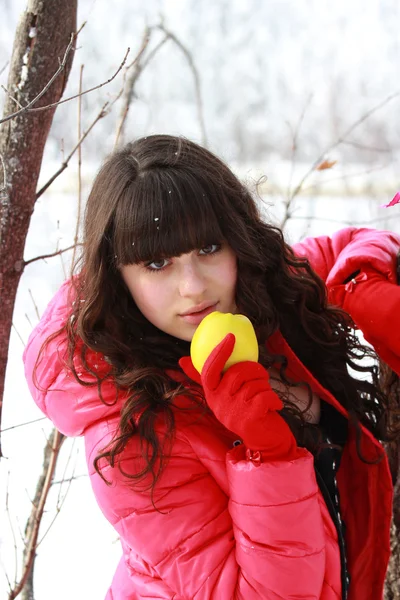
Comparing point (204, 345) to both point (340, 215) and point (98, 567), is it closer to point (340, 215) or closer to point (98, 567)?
point (98, 567)

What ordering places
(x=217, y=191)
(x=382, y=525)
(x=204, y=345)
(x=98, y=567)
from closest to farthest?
(x=204, y=345) < (x=217, y=191) < (x=382, y=525) < (x=98, y=567)

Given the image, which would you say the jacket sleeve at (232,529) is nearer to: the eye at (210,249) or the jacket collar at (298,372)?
the jacket collar at (298,372)

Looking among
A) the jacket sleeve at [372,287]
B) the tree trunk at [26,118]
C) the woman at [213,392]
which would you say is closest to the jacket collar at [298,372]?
the woman at [213,392]

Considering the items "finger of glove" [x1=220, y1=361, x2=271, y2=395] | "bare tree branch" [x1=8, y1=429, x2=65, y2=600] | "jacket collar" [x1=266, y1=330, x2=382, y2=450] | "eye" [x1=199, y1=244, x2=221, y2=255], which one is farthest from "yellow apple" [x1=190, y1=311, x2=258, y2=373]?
"bare tree branch" [x1=8, y1=429, x2=65, y2=600]

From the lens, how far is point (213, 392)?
1.06 meters

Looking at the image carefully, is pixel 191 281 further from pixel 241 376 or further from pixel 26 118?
pixel 26 118

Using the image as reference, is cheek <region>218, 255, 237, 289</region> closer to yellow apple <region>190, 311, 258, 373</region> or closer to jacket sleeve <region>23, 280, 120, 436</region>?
yellow apple <region>190, 311, 258, 373</region>

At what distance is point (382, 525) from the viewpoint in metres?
1.37

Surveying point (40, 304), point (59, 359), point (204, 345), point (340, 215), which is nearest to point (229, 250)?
point (204, 345)

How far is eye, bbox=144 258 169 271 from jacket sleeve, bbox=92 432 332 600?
37cm

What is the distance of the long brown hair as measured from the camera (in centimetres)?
115

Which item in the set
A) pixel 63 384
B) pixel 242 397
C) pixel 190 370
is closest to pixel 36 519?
pixel 63 384

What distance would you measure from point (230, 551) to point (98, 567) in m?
1.33

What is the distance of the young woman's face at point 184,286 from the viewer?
1.17 m
